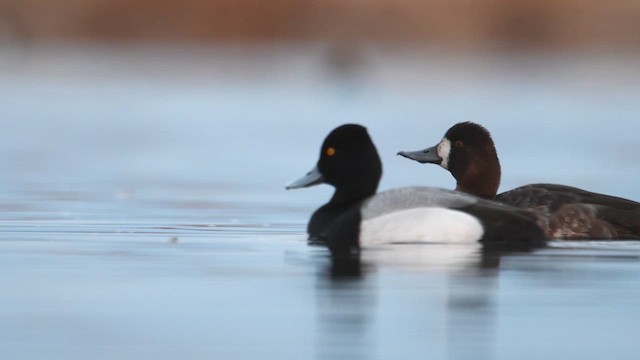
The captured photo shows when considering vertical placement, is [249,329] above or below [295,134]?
below

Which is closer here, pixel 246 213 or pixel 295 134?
pixel 246 213

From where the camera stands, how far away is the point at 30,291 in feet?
24.1

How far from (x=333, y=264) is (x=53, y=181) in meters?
5.49

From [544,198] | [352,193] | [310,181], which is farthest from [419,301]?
[544,198]

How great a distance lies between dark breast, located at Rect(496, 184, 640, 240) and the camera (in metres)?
9.63

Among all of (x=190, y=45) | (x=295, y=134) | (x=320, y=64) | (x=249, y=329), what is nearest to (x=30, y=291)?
(x=249, y=329)

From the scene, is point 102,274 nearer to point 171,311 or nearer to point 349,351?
point 171,311

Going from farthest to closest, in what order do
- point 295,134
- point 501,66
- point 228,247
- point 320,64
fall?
point 501,66, point 320,64, point 295,134, point 228,247

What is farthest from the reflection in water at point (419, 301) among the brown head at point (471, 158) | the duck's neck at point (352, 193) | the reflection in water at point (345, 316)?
the brown head at point (471, 158)

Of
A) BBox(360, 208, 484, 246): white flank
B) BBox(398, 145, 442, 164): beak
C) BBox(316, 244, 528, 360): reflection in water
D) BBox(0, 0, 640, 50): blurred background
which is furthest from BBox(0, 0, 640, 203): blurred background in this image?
BBox(316, 244, 528, 360): reflection in water

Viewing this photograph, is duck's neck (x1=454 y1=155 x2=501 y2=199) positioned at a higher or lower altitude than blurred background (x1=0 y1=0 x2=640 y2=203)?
lower

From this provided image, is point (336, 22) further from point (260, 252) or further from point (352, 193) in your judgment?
point (260, 252)

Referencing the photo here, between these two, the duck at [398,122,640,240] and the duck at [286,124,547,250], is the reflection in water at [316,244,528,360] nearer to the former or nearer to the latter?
the duck at [286,124,547,250]

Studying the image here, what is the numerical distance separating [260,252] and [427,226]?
854 mm
